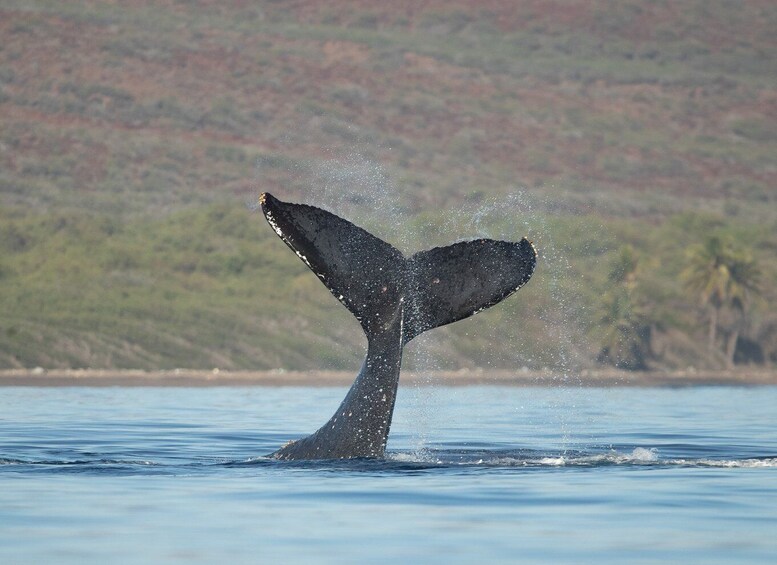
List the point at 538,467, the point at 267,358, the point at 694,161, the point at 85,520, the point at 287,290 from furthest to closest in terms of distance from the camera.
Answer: the point at 694,161 → the point at 287,290 → the point at 267,358 → the point at 538,467 → the point at 85,520

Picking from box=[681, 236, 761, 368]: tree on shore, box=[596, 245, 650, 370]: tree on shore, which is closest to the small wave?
box=[596, 245, 650, 370]: tree on shore

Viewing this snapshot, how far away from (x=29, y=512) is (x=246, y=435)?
382 inches

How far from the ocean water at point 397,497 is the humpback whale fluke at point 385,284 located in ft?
2.06

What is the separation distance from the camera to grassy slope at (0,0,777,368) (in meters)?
76.4

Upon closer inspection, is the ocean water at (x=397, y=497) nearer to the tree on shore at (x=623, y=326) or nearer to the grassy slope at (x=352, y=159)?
the grassy slope at (x=352, y=159)

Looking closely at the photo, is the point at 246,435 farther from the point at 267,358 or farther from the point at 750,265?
the point at 750,265

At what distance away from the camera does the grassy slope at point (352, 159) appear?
76375mm

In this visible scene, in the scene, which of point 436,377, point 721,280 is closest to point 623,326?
point 721,280

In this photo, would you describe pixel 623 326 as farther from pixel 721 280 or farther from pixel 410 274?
pixel 410 274

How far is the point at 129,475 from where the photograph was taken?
14.7 m

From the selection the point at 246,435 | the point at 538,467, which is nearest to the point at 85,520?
the point at 538,467

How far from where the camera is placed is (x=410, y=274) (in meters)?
14.0

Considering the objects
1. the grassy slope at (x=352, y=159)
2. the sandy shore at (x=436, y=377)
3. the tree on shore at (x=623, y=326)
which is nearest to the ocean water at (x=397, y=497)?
the sandy shore at (x=436, y=377)

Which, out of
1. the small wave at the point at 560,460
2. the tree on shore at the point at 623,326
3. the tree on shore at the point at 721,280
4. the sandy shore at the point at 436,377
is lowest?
the small wave at the point at 560,460
